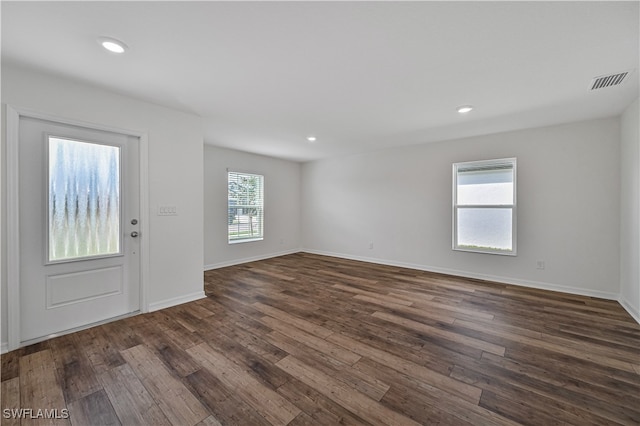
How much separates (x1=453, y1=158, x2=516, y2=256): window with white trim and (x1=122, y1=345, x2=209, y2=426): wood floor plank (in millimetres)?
4541

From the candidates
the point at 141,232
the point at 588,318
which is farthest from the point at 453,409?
the point at 141,232

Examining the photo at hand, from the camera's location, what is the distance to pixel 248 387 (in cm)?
178

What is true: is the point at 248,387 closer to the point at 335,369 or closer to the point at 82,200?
the point at 335,369

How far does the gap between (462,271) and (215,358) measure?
4263 millimetres

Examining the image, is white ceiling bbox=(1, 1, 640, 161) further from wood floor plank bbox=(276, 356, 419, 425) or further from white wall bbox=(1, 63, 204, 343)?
wood floor plank bbox=(276, 356, 419, 425)

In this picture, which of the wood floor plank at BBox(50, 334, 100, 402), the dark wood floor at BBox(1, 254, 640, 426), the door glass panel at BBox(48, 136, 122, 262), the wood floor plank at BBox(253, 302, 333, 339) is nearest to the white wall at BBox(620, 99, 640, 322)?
the dark wood floor at BBox(1, 254, 640, 426)

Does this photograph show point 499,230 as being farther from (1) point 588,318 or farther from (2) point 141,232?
(2) point 141,232

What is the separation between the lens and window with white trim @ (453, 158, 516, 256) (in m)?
4.20

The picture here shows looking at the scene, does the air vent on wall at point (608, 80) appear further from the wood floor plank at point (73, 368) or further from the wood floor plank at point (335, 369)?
the wood floor plank at point (73, 368)

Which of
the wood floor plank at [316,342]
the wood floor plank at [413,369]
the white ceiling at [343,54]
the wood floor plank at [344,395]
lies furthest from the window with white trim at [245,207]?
the wood floor plank at [344,395]

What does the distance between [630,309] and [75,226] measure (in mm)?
6288

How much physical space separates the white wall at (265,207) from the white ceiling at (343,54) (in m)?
2.05

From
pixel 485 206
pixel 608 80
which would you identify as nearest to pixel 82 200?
pixel 608 80

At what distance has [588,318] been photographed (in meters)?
2.88
